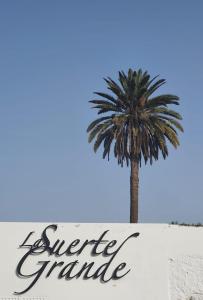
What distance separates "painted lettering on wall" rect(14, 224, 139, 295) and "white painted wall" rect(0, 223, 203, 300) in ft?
0.45

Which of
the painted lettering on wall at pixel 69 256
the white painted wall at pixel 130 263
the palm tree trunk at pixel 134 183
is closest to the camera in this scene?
the white painted wall at pixel 130 263

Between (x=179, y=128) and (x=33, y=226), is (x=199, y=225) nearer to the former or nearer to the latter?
(x=33, y=226)

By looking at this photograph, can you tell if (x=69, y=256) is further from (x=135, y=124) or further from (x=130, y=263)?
(x=135, y=124)

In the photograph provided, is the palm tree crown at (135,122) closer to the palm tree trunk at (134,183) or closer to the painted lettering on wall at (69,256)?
the palm tree trunk at (134,183)

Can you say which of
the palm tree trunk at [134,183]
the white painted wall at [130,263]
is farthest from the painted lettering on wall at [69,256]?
the palm tree trunk at [134,183]

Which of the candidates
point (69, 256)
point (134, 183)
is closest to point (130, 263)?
point (69, 256)

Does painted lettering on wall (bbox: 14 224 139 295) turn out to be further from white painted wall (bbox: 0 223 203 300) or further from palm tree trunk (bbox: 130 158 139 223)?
palm tree trunk (bbox: 130 158 139 223)

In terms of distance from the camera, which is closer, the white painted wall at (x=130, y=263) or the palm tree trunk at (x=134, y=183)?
the white painted wall at (x=130, y=263)

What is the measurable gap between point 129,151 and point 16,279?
16997 mm

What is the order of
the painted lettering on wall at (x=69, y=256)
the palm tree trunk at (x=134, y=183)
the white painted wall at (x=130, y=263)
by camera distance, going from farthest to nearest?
1. the palm tree trunk at (x=134, y=183)
2. the painted lettering on wall at (x=69, y=256)
3. the white painted wall at (x=130, y=263)

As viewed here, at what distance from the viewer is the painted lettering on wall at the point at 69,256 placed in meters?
23.7

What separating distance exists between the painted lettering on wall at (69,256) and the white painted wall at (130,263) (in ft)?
0.45

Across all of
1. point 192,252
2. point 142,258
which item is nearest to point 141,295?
point 142,258

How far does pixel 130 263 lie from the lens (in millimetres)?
23969
